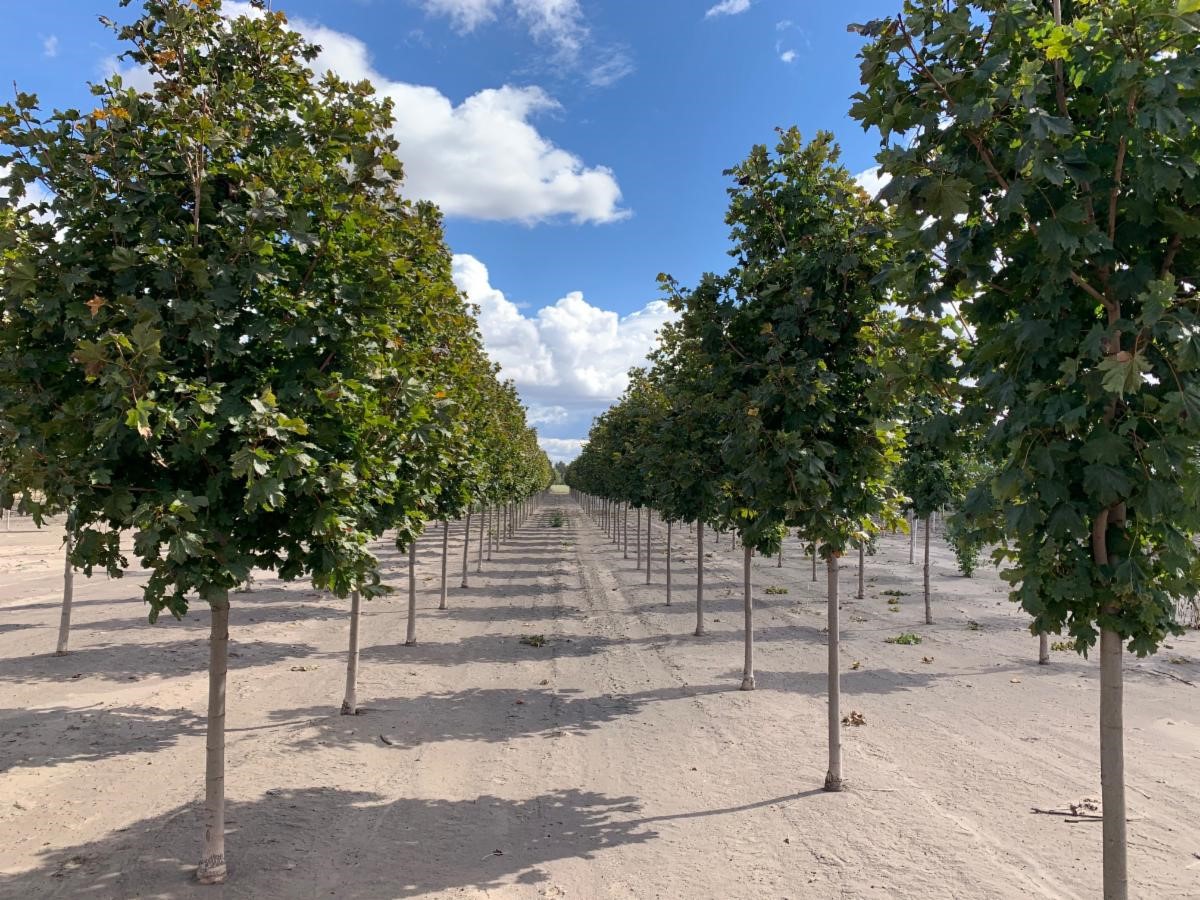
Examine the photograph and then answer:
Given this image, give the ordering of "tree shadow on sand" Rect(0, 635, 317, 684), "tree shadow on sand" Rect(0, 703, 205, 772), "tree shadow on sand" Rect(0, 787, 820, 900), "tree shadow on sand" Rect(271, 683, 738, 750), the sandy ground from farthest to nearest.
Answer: "tree shadow on sand" Rect(0, 635, 317, 684) < "tree shadow on sand" Rect(271, 683, 738, 750) < "tree shadow on sand" Rect(0, 703, 205, 772) < the sandy ground < "tree shadow on sand" Rect(0, 787, 820, 900)

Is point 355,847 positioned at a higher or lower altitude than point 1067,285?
lower

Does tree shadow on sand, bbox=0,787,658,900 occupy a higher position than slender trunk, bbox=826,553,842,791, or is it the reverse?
slender trunk, bbox=826,553,842,791

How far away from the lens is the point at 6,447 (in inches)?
191

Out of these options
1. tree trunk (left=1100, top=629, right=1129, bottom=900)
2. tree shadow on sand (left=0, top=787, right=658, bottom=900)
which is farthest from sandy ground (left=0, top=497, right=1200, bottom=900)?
tree trunk (left=1100, top=629, right=1129, bottom=900)

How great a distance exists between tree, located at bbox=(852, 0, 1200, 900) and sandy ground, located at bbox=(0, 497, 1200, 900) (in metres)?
3.21

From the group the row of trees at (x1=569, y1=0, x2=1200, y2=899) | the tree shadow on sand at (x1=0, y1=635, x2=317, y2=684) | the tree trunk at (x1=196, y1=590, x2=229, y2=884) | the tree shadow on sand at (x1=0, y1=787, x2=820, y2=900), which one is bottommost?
the tree shadow on sand at (x1=0, y1=635, x2=317, y2=684)

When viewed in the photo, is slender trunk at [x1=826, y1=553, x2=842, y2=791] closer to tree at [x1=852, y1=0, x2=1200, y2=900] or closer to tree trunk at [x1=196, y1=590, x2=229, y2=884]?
tree at [x1=852, y1=0, x2=1200, y2=900]

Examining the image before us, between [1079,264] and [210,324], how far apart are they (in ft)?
17.7

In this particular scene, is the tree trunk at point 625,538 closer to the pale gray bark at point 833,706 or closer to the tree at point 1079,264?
the pale gray bark at point 833,706

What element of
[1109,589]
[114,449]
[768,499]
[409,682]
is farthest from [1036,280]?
[409,682]

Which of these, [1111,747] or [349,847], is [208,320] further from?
[1111,747]

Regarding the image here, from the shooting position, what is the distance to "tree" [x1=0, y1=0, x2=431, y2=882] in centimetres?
473

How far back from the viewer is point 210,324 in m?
5.01

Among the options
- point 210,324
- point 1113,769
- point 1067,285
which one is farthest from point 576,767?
point 1067,285
